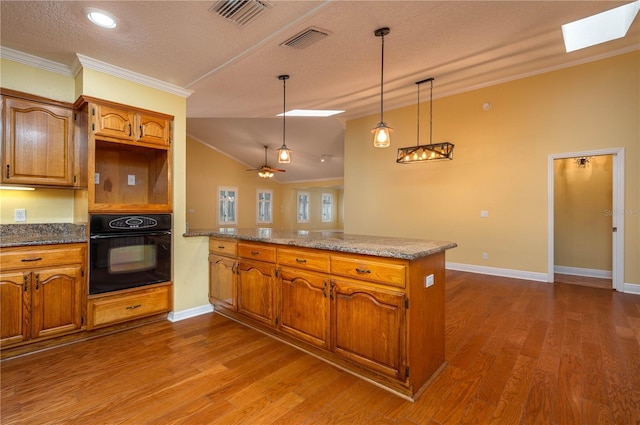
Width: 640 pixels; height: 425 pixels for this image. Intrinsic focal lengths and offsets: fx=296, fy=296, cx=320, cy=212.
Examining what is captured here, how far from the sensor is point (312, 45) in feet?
8.70

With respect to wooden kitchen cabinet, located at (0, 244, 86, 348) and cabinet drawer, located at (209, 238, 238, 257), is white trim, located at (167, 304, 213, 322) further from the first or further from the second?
wooden kitchen cabinet, located at (0, 244, 86, 348)

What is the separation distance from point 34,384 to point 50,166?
1783mm

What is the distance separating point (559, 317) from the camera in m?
3.08

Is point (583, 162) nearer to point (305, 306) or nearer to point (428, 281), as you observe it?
point (428, 281)

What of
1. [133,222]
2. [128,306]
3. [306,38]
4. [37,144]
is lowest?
[128,306]

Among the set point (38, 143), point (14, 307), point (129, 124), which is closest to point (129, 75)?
point (129, 124)

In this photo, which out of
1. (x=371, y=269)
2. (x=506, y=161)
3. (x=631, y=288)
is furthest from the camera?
(x=506, y=161)

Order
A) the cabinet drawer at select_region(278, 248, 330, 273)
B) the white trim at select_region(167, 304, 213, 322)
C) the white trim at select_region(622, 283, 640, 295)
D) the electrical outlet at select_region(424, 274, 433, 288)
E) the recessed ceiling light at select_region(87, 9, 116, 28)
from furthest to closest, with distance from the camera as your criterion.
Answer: the white trim at select_region(622, 283, 640, 295) < the white trim at select_region(167, 304, 213, 322) < the cabinet drawer at select_region(278, 248, 330, 273) < the recessed ceiling light at select_region(87, 9, 116, 28) < the electrical outlet at select_region(424, 274, 433, 288)

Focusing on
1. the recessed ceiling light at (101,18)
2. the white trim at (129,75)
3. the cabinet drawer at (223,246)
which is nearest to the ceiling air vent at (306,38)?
the recessed ceiling light at (101,18)

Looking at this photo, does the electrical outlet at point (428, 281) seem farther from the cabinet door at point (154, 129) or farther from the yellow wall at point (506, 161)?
the yellow wall at point (506, 161)

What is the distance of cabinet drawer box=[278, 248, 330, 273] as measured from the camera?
2193 millimetres

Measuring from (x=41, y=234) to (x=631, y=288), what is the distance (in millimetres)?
6915

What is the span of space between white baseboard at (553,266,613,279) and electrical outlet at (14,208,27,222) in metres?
7.59

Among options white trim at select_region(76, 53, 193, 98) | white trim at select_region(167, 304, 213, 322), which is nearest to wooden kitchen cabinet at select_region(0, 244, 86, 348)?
white trim at select_region(167, 304, 213, 322)
